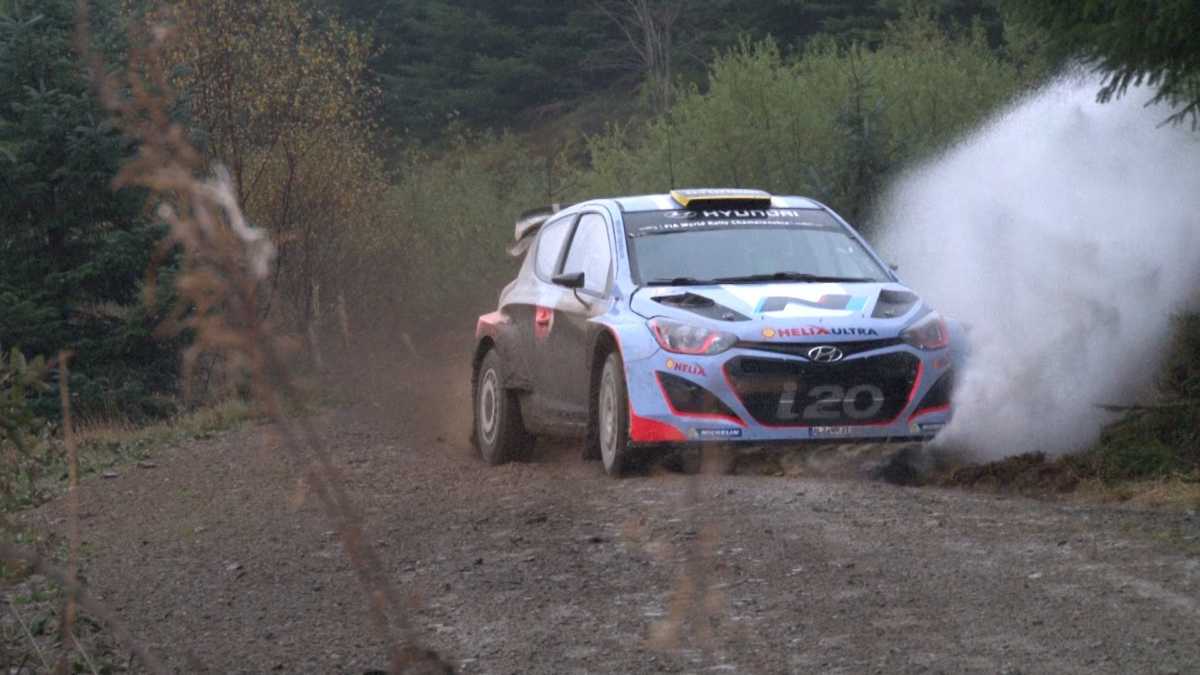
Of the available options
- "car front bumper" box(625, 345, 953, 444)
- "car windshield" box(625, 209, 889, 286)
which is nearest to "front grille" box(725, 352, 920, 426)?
"car front bumper" box(625, 345, 953, 444)

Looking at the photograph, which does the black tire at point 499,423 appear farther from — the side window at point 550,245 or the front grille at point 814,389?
the front grille at point 814,389

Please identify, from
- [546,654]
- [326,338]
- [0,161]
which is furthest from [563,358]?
[326,338]

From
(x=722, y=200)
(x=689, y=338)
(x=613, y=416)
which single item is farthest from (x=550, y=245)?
(x=689, y=338)

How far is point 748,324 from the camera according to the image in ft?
31.5

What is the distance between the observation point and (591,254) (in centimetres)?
1121

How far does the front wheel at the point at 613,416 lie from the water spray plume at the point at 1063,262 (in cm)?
193

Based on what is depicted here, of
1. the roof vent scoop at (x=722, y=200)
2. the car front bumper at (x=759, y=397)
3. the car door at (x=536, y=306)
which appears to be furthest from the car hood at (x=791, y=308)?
the car door at (x=536, y=306)

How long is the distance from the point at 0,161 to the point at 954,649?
74.0ft

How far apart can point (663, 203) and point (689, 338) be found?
1.83 metres

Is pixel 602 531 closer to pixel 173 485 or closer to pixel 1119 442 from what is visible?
pixel 1119 442

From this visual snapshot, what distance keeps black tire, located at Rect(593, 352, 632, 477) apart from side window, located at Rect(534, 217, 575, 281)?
1.80m

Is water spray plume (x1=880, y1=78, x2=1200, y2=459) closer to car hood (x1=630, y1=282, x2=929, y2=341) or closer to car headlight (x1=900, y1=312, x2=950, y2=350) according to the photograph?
car headlight (x1=900, y1=312, x2=950, y2=350)

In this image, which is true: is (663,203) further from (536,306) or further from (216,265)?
(216,265)

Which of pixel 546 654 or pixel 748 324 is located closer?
pixel 546 654
